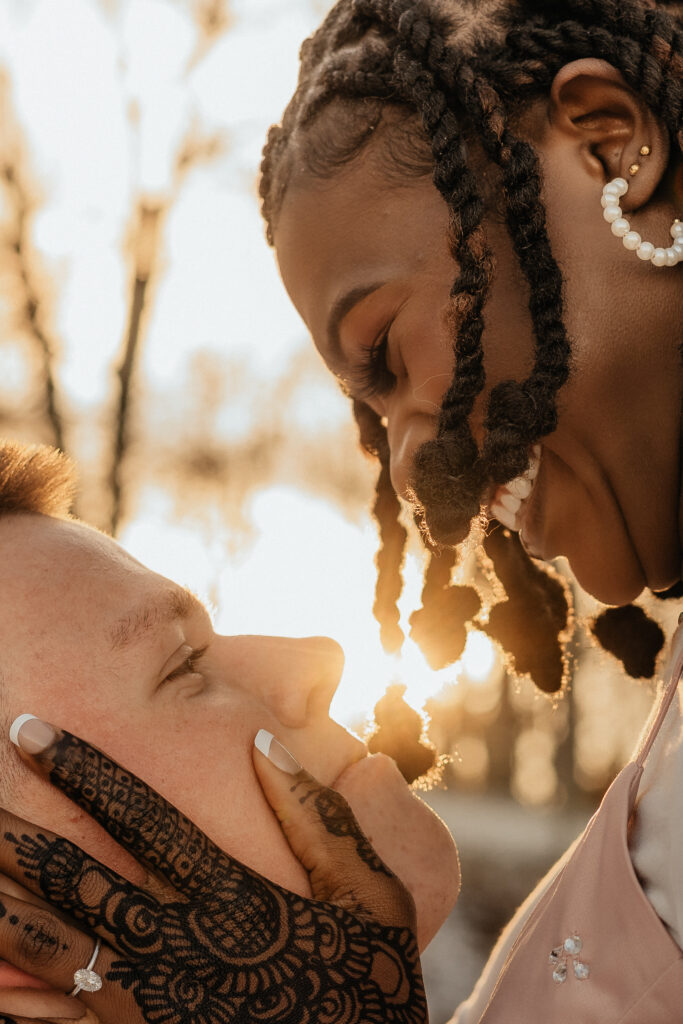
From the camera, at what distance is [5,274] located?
31.1ft

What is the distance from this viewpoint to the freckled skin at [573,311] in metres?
1.97

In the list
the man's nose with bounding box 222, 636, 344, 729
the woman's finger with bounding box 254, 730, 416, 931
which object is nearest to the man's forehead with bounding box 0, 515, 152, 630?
the man's nose with bounding box 222, 636, 344, 729

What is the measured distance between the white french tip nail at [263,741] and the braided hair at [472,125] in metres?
0.56

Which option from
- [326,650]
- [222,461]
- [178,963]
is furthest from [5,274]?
[178,963]

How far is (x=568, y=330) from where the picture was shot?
2014mm

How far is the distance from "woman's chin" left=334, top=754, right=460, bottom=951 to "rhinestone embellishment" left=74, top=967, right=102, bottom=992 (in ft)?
2.28

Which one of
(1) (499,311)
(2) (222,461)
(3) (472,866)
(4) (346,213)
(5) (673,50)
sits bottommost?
(3) (472,866)

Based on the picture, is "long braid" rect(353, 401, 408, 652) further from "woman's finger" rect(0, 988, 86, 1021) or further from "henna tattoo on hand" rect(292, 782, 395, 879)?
"woman's finger" rect(0, 988, 86, 1021)

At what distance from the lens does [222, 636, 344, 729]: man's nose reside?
230 centimetres

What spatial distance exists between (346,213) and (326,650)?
104 cm

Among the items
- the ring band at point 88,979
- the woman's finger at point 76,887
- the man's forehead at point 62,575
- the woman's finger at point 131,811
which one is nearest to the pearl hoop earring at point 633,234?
the man's forehead at point 62,575

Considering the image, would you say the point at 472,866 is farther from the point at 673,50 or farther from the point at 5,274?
the point at 673,50

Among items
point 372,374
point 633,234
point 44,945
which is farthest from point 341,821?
point 633,234

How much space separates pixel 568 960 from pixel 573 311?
4.02 feet
